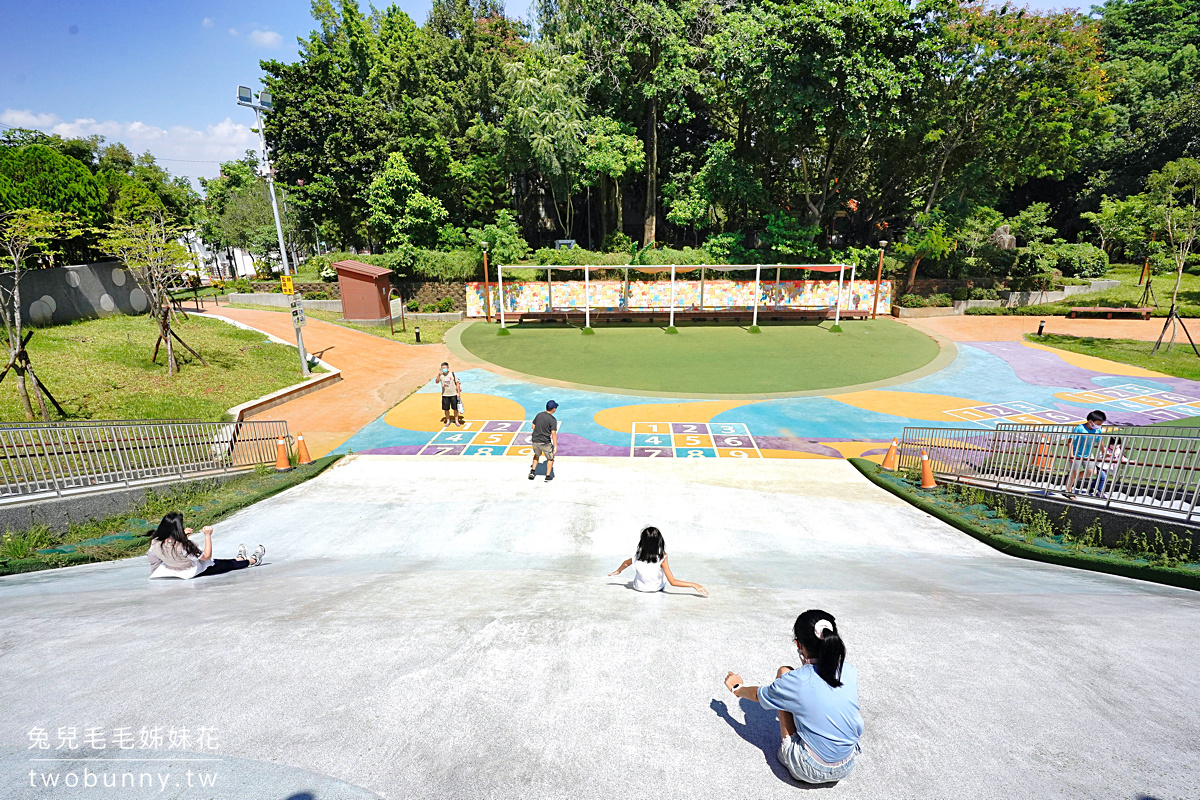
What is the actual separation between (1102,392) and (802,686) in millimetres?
20758

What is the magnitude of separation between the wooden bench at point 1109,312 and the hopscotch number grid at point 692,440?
26.8 m

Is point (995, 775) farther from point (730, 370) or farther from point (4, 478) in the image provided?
point (730, 370)

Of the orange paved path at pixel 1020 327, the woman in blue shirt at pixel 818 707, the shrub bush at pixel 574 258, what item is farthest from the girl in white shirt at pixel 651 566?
the shrub bush at pixel 574 258

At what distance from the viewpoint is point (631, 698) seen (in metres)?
3.64

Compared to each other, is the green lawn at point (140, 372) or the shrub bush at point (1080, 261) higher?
the shrub bush at point (1080, 261)

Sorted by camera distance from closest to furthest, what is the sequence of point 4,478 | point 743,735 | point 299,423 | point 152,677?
1. point 743,735
2. point 152,677
3. point 4,478
4. point 299,423

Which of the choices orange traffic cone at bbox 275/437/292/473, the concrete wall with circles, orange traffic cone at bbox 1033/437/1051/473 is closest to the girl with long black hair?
orange traffic cone at bbox 275/437/292/473

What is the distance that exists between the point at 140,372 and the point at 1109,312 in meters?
42.6

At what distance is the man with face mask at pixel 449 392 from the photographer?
1475 centimetres

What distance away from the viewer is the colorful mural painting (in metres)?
29.6

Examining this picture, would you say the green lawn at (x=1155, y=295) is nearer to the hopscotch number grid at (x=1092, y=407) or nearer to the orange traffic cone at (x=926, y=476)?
the hopscotch number grid at (x=1092, y=407)

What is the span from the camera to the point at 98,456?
9344mm

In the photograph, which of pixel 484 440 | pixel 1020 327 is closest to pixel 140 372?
pixel 484 440

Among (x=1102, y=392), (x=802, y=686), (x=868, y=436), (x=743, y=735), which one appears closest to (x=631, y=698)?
(x=743, y=735)
